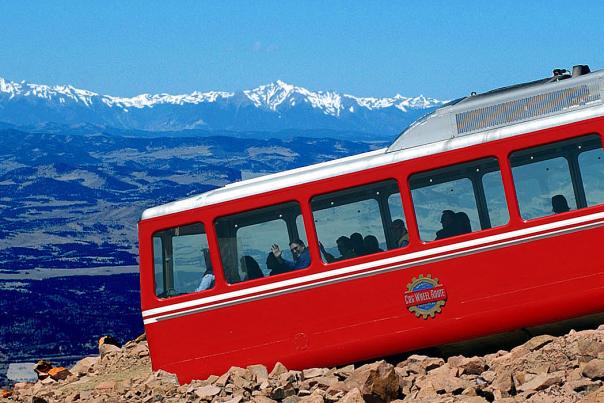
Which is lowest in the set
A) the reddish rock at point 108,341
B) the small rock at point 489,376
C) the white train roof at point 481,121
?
the small rock at point 489,376

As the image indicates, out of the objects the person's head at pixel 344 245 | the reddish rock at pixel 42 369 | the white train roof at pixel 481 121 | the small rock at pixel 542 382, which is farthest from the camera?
the reddish rock at pixel 42 369

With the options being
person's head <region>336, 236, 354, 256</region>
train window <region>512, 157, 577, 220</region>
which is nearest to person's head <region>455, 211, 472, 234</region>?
train window <region>512, 157, 577, 220</region>

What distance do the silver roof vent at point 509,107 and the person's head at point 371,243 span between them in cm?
125

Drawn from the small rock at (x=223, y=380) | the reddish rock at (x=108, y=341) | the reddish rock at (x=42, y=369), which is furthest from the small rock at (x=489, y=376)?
the reddish rock at (x=108, y=341)

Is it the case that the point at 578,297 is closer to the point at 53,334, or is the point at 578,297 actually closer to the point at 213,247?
the point at 213,247

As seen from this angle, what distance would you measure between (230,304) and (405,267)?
8.51 feet

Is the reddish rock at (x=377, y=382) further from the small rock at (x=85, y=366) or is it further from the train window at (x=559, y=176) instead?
the small rock at (x=85, y=366)

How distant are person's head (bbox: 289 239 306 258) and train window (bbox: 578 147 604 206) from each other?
3.82 metres

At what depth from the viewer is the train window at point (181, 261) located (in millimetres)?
15016

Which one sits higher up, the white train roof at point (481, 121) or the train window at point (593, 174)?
the white train roof at point (481, 121)

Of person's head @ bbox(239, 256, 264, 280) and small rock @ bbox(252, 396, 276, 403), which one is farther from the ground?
person's head @ bbox(239, 256, 264, 280)

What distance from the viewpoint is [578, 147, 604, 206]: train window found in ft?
42.9

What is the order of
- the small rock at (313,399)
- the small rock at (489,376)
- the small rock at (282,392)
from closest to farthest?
the small rock at (489,376)
the small rock at (313,399)
the small rock at (282,392)

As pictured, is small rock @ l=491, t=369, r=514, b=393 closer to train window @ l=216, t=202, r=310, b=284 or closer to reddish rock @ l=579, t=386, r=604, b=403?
reddish rock @ l=579, t=386, r=604, b=403
